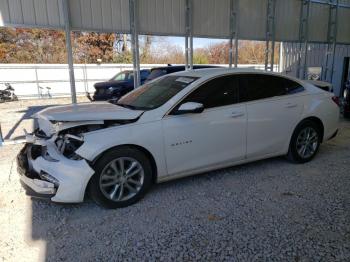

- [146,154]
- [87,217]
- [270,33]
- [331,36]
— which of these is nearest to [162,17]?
[270,33]

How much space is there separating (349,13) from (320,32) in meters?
1.72

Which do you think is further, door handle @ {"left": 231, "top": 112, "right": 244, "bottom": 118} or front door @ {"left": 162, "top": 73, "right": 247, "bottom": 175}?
door handle @ {"left": 231, "top": 112, "right": 244, "bottom": 118}

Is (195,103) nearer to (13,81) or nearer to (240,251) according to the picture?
(240,251)

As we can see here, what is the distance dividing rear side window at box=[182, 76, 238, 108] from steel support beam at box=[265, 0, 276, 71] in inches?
234

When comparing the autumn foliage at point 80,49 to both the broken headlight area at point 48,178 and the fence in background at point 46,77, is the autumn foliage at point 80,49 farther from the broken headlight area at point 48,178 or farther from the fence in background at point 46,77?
the broken headlight area at point 48,178

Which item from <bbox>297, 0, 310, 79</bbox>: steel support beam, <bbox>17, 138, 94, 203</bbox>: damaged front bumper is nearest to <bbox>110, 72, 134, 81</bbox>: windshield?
<bbox>297, 0, 310, 79</bbox>: steel support beam

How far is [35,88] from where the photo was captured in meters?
15.7

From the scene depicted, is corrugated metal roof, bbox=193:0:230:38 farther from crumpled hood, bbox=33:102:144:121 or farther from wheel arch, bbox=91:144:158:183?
wheel arch, bbox=91:144:158:183

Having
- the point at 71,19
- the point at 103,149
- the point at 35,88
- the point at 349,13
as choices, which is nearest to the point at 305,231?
the point at 103,149

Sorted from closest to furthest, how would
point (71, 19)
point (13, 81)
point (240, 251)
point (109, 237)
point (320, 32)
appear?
point (240, 251) < point (109, 237) < point (71, 19) < point (320, 32) < point (13, 81)

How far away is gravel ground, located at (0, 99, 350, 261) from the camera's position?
2.49 metres

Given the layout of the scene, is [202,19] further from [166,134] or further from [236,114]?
[166,134]

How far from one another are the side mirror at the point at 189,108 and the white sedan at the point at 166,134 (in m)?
0.01

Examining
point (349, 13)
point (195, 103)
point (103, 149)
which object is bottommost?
point (103, 149)
